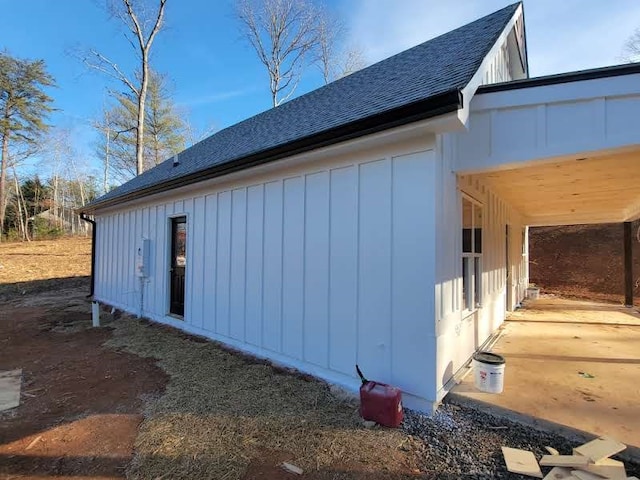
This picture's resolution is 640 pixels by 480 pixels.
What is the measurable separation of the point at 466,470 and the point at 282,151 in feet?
11.4

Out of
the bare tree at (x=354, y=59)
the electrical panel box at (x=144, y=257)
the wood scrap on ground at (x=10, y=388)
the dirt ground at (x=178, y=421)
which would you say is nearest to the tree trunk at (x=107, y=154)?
the bare tree at (x=354, y=59)

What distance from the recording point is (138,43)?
636 inches

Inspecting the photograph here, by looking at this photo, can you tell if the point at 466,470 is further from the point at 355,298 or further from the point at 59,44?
the point at 59,44

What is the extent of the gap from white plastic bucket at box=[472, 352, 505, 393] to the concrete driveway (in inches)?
2.8

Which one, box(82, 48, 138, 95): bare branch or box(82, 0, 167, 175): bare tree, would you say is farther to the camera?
box(82, 48, 138, 95): bare branch

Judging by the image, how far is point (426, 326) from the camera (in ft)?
10.6

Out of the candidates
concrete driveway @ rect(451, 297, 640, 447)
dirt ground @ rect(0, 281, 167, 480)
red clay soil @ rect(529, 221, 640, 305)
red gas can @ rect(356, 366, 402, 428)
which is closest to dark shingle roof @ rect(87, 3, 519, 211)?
red gas can @ rect(356, 366, 402, 428)

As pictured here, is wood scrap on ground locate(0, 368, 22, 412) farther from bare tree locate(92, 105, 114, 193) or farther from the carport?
bare tree locate(92, 105, 114, 193)

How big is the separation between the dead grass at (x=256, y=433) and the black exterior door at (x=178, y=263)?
2740 mm

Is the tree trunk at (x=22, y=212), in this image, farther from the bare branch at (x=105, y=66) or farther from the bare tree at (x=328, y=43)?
the bare tree at (x=328, y=43)

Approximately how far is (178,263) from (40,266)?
12982mm

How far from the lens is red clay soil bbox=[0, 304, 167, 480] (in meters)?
2.55

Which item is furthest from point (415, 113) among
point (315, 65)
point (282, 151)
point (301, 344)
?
point (315, 65)

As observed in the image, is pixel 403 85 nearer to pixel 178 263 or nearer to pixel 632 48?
pixel 178 263
